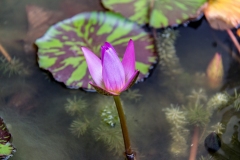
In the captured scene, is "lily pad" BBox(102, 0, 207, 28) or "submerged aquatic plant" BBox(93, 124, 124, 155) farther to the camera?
"lily pad" BBox(102, 0, 207, 28)

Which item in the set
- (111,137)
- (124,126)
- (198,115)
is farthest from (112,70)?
(198,115)

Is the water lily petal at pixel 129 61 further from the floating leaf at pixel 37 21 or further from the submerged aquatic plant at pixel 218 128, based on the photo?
the floating leaf at pixel 37 21

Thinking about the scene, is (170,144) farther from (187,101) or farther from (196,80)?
(196,80)

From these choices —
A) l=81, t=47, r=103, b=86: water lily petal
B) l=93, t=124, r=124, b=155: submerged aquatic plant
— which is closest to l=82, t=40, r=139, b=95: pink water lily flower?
l=81, t=47, r=103, b=86: water lily petal

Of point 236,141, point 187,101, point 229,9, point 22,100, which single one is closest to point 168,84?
point 187,101

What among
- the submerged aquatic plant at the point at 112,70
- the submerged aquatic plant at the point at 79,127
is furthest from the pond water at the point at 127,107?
the submerged aquatic plant at the point at 112,70

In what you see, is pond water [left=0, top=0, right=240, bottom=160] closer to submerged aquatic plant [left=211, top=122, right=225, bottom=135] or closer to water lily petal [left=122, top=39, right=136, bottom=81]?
submerged aquatic plant [left=211, top=122, right=225, bottom=135]

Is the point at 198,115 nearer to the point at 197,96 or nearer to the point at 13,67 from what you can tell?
the point at 197,96
